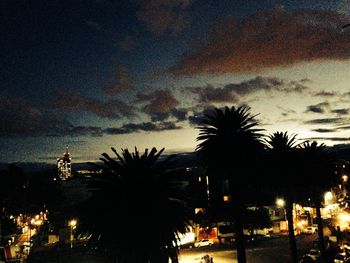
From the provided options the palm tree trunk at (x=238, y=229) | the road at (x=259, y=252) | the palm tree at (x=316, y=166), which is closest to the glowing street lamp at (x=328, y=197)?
the road at (x=259, y=252)

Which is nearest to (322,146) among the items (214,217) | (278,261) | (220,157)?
(220,157)

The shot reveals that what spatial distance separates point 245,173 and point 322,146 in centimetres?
1405

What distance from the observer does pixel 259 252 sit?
59.2 meters

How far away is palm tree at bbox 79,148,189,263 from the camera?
16.3 m

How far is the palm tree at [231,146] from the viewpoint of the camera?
30766mm

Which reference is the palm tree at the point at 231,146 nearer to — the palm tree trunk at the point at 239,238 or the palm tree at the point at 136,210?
the palm tree trunk at the point at 239,238

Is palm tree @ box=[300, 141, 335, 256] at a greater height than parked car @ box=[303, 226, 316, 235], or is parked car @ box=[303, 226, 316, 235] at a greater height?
palm tree @ box=[300, 141, 335, 256]

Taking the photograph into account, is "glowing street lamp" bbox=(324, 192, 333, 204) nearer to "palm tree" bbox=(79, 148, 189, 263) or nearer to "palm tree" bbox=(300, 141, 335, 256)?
"palm tree" bbox=(300, 141, 335, 256)

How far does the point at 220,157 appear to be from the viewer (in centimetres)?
3078

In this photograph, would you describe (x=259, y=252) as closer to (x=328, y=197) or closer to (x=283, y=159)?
(x=283, y=159)

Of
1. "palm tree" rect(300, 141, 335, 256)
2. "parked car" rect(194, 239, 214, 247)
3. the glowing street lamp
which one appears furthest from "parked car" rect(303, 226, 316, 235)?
"palm tree" rect(300, 141, 335, 256)

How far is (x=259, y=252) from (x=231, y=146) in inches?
1416

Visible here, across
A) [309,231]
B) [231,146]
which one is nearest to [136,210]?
[231,146]

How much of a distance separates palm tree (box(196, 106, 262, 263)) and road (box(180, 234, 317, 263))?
83.1 feet
